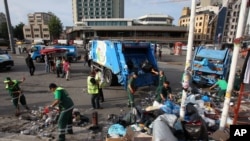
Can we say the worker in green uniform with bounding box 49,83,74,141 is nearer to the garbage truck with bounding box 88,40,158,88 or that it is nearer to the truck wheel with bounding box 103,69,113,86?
the garbage truck with bounding box 88,40,158,88

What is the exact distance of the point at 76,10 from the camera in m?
114

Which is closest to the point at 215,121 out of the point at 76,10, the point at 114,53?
the point at 114,53

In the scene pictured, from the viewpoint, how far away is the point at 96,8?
11400 cm

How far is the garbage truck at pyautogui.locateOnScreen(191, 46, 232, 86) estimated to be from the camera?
9.77m

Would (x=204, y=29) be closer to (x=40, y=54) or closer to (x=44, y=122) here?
(x=40, y=54)

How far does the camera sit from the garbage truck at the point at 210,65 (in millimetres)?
9773

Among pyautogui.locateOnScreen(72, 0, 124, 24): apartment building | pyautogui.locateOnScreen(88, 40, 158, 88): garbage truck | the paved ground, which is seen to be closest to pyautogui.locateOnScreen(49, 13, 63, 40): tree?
pyautogui.locateOnScreen(72, 0, 124, 24): apartment building

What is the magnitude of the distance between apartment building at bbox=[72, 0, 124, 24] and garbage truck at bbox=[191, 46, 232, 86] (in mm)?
108741

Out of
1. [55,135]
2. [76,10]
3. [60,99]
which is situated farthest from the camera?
[76,10]

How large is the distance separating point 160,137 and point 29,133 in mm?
3508

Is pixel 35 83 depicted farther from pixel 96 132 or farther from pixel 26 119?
pixel 96 132

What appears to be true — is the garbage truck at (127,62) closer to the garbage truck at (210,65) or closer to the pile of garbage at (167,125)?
the garbage truck at (210,65)

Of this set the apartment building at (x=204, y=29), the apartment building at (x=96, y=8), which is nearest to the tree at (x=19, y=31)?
the apartment building at (x=96, y=8)

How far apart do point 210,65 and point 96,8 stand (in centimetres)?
11232
